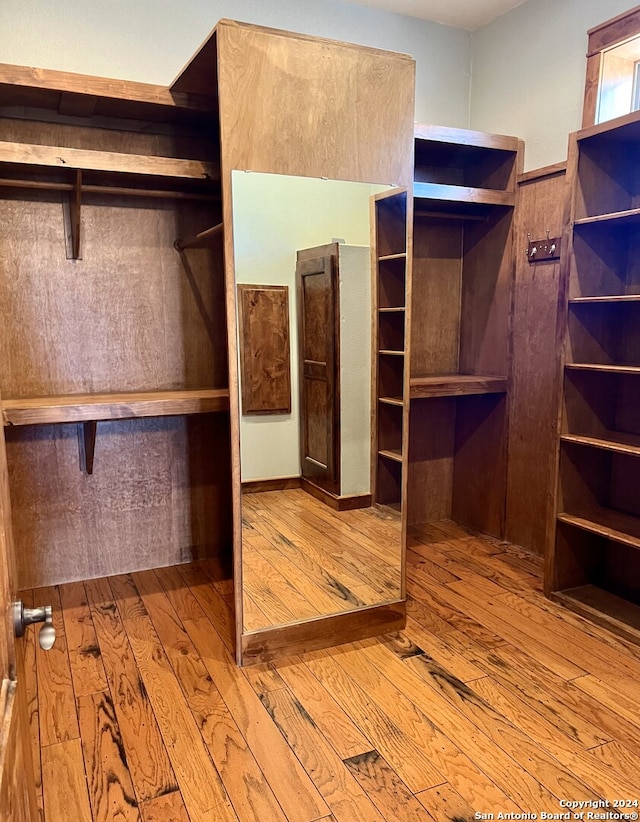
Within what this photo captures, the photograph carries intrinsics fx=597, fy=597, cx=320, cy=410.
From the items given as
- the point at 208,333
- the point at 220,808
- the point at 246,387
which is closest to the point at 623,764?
the point at 220,808

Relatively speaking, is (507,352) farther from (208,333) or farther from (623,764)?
(623,764)

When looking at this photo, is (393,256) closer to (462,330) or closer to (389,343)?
(389,343)

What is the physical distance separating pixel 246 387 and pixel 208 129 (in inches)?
55.7

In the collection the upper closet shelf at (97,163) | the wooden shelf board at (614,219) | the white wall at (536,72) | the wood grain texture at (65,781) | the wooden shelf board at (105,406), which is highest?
the white wall at (536,72)

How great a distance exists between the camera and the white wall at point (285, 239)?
211 centimetres

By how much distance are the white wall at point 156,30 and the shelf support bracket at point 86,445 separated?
1600mm

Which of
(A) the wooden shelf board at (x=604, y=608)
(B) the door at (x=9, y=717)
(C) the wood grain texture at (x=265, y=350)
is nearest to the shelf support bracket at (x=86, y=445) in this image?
(C) the wood grain texture at (x=265, y=350)

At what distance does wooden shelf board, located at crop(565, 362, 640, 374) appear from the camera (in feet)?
7.61

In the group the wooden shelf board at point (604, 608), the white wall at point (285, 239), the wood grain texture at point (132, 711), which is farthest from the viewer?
the wooden shelf board at point (604, 608)

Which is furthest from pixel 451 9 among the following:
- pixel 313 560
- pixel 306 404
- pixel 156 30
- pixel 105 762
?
pixel 105 762

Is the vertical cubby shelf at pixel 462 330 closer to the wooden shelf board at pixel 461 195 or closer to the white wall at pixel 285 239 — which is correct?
the wooden shelf board at pixel 461 195

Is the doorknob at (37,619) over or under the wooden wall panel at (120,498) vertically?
over

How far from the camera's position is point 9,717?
76 cm

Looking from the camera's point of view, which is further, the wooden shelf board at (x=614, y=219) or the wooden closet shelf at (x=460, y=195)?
the wooden closet shelf at (x=460, y=195)
